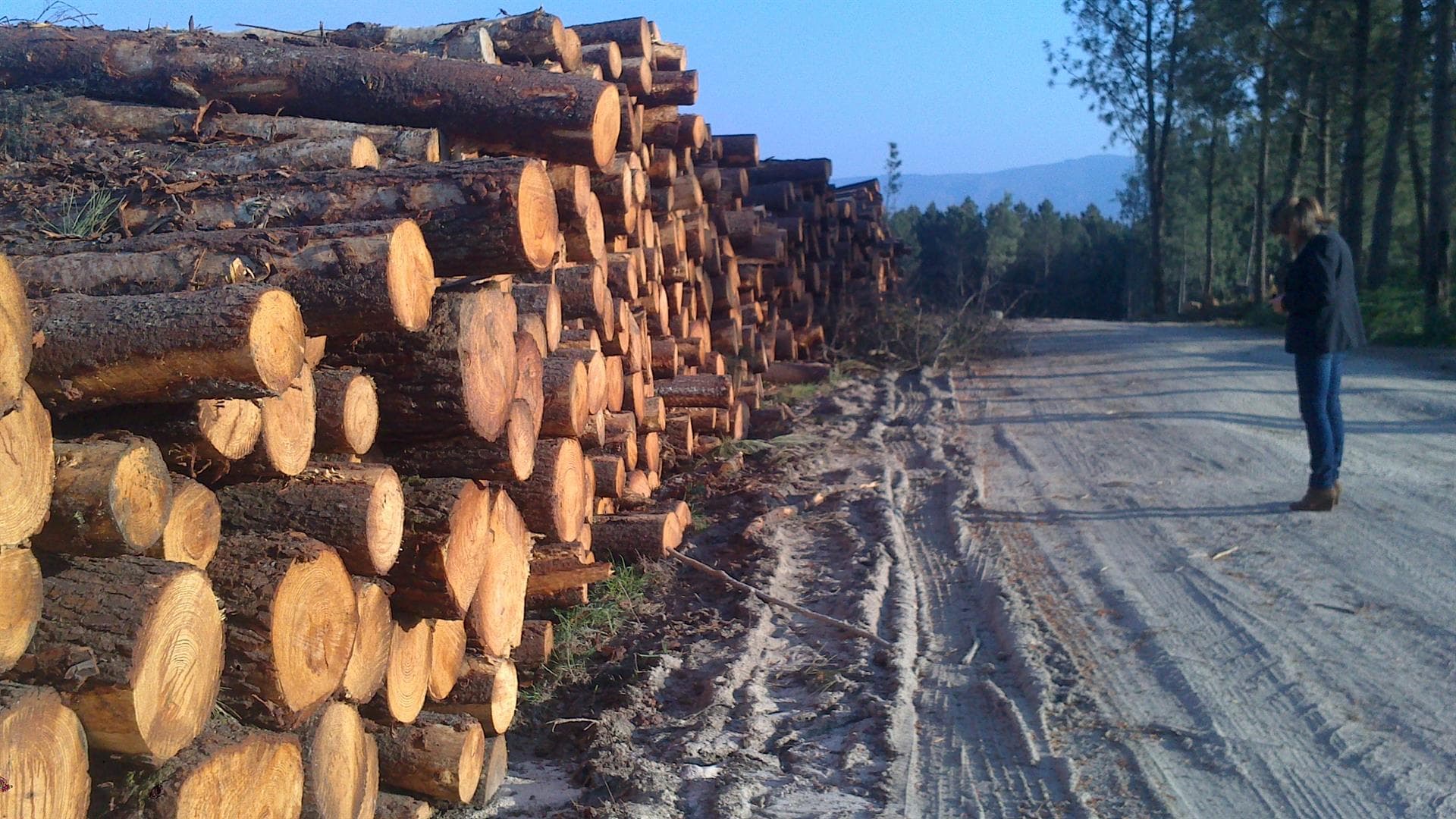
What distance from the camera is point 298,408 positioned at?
10.0 ft

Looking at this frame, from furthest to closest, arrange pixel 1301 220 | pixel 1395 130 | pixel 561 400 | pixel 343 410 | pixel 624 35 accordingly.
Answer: pixel 1395 130, pixel 624 35, pixel 1301 220, pixel 561 400, pixel 343 410

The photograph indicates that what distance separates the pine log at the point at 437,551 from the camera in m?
3.48

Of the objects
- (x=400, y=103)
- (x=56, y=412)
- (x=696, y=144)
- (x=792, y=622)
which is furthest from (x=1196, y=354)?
(x=56, y=412)

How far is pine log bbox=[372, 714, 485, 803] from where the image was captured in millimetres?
3615

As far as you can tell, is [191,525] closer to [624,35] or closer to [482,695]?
[482,695]

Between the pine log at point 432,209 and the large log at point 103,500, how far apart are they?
1202 millimetres

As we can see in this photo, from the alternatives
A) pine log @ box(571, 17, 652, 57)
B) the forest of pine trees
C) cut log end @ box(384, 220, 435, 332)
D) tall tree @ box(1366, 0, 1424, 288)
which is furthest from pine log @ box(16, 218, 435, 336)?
tall tree @ box(1366, 0, 1424, 288)

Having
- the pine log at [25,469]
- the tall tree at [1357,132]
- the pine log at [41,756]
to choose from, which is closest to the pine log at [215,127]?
the pine log at [25,469]

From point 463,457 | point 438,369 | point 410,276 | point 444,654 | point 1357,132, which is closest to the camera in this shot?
point 410,276

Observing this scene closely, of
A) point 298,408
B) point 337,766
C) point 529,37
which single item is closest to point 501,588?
point 337,766

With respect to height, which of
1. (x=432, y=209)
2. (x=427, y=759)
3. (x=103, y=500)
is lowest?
(x=427, y=759)

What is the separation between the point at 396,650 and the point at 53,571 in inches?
50.7

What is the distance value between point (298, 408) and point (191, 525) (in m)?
0.48

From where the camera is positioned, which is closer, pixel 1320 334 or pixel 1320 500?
pixel 1320 500
